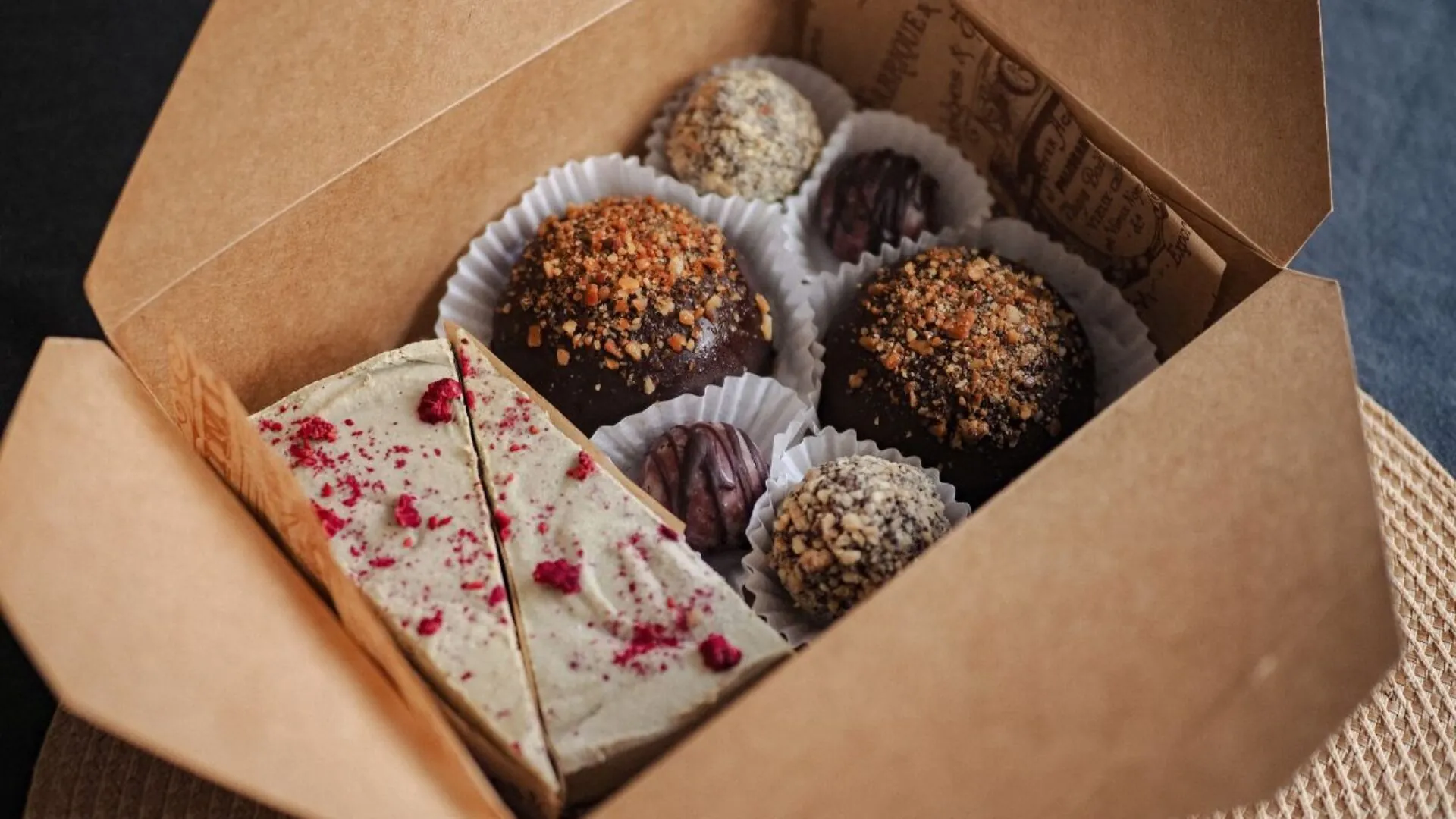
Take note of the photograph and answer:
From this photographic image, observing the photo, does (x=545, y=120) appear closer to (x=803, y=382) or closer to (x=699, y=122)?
(x=699, y=122)

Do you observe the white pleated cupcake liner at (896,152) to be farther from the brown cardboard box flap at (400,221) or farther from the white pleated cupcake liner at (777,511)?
the white pleated cupcake liner at (777,511)

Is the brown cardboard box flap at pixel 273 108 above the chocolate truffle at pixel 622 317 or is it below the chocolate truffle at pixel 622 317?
above

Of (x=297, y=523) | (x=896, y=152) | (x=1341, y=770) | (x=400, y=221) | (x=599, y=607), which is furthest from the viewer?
(x=896, y=152)

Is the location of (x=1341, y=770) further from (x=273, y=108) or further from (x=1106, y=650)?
(x=273, y=108)

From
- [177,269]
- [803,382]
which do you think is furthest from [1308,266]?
[177,269]

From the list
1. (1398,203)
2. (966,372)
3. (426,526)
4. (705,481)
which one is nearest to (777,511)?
(705,481)

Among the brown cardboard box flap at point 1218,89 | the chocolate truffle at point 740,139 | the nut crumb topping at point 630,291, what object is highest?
the brown cardboard box flap at point 1218,89

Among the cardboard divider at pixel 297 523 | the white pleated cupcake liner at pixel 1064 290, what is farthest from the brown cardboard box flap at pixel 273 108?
the white pleated cupcake liner at pixel 1064 290

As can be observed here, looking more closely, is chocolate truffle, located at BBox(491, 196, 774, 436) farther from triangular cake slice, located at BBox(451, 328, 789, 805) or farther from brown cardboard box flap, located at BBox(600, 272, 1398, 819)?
brown cardboard box flap, located at BBox(600, 272, 1398, 819)
